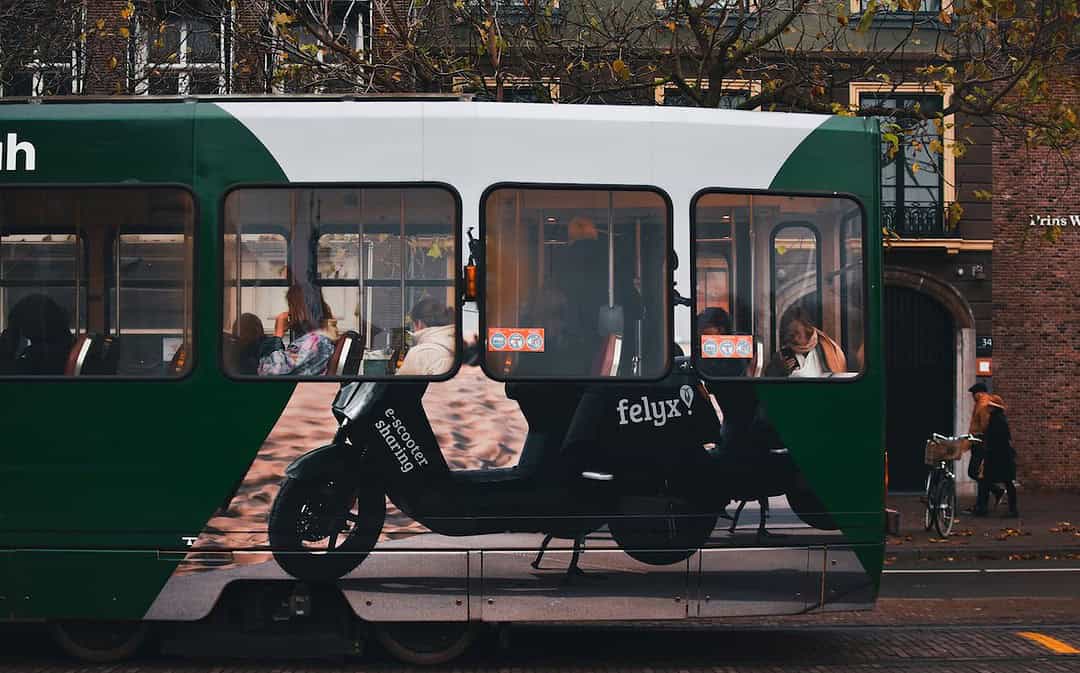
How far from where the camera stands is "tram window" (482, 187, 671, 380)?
23.0 feet

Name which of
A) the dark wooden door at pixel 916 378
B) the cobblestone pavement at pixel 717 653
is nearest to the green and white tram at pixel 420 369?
the cobblestone pavement at pixel 717 653

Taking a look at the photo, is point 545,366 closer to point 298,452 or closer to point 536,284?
point 536,284

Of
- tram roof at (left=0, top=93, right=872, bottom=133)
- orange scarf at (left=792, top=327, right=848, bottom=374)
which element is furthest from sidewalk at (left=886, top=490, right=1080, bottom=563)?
tram roof at (left=0, top=93, right=872, bottom=133)

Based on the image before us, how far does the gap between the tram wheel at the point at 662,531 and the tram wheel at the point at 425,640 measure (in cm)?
110

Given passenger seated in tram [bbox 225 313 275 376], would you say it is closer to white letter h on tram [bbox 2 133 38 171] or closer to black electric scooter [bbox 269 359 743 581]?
black electric scooter [bbox 269 359 743 581]

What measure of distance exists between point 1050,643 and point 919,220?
13.9 meters

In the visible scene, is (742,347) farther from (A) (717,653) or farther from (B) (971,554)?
(B) (971,554)

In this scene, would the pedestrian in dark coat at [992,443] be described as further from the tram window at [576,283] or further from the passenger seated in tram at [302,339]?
the passenger seated in tram at [302,339]

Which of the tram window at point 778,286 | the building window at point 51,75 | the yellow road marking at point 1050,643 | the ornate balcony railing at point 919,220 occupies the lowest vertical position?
the yellow road marking at point 1050,643

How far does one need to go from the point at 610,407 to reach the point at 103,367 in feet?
9.38

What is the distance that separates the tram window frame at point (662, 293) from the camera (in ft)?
22.9

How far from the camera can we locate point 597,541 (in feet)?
23.1

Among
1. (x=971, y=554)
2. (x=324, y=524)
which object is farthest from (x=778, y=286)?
(x=971, y=554)

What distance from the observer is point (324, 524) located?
696 cm
